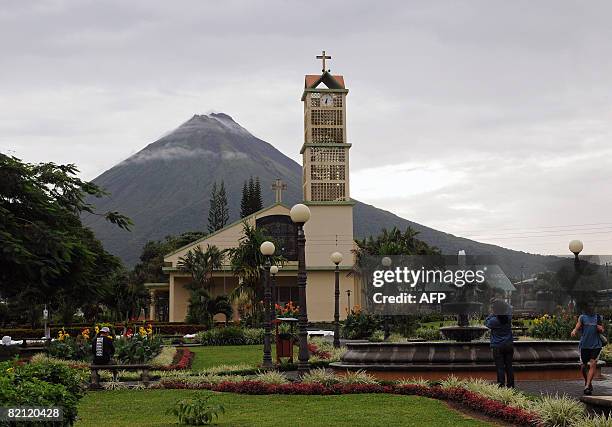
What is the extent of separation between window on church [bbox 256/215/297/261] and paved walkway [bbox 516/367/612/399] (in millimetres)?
50072

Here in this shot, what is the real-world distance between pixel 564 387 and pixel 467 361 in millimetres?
2149

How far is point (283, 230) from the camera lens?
67438 millimetres

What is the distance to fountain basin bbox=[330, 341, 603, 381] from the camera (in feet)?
55.2

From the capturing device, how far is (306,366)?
1656 cm

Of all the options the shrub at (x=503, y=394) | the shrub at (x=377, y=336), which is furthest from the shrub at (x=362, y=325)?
the shrub at (x=503, y=394)

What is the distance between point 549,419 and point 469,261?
9.39 meters

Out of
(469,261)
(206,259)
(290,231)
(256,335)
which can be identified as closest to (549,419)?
(469,261)

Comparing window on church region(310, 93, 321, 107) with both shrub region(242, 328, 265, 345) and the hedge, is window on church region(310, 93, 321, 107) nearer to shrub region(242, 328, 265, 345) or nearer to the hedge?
the hedge

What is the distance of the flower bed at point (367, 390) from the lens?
11.6 meters

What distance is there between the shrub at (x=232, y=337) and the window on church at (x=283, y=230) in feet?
89.1

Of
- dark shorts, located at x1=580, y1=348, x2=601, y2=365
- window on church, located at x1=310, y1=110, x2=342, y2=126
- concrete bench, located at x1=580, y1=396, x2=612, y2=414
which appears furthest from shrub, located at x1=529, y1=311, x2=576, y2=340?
window on church, located at x1=310, y1=110, x2=342, y2=126

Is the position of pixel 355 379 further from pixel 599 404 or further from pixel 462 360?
pixel 599 404

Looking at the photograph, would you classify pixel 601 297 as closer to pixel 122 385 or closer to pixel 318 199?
pixel 122 385

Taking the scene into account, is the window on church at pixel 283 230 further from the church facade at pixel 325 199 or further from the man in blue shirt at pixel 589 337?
the man in blue shirt at pixel 589 337
